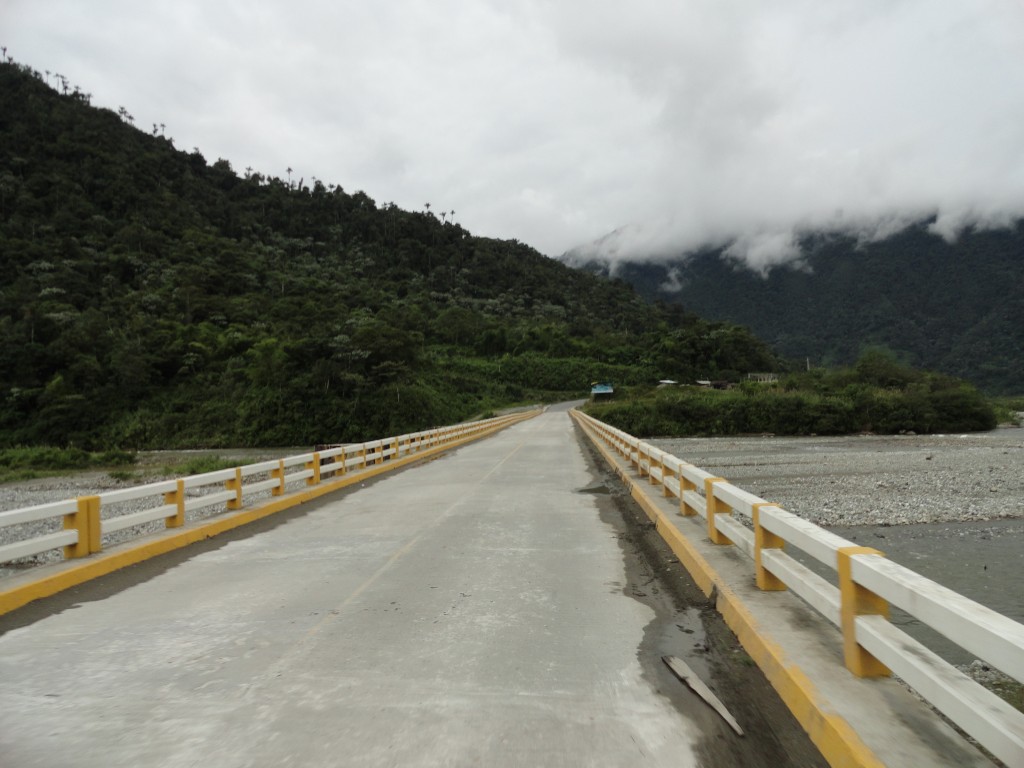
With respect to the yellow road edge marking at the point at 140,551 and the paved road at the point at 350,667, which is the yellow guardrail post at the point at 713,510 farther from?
the yellow road edge marking at the point at 140,551

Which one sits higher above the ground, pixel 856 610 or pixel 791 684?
pixel 856 610

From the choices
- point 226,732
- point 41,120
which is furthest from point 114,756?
point 41,120

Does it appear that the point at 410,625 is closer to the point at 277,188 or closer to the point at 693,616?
the point at 693,616

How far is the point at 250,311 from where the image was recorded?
82.5 metres

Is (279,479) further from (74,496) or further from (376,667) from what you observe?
(74,496)

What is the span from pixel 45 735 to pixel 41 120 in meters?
185

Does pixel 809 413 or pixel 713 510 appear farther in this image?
pixel 809 413

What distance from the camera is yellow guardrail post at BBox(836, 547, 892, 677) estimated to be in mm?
3398

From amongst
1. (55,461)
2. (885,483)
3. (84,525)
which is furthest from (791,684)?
(55,461)

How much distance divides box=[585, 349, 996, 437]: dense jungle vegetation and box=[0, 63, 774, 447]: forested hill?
2032 centimetres

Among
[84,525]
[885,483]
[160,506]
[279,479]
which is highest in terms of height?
[84,525]

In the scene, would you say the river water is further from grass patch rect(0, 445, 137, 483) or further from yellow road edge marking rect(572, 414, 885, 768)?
grass patch rect(0, 445, 137, 483)

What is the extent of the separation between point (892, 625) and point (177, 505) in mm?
8437

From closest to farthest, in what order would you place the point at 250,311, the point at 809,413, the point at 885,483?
the point at 885,483, the point at 809,413, the point at 250,311
